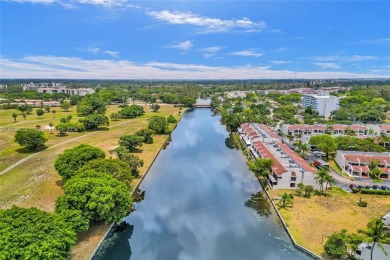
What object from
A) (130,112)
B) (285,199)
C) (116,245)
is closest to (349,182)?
(285,199)

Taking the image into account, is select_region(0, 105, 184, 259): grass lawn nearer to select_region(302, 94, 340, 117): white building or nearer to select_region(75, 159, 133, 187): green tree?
select_region(75, 159, 133, 187): green tree

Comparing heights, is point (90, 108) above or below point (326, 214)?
above

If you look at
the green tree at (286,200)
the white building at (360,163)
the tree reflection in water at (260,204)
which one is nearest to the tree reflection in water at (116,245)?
the tree reflection in water at (260,204)

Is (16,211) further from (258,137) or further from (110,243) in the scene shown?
(258,137)

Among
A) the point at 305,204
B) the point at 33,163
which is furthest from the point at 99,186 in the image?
the point at 33,163

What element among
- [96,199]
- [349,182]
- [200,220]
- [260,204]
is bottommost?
[200,220]

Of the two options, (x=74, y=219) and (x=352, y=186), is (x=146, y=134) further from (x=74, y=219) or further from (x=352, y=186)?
(x=352, y=186)

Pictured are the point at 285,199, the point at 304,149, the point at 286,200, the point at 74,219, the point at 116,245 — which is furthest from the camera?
the point at 304,149
